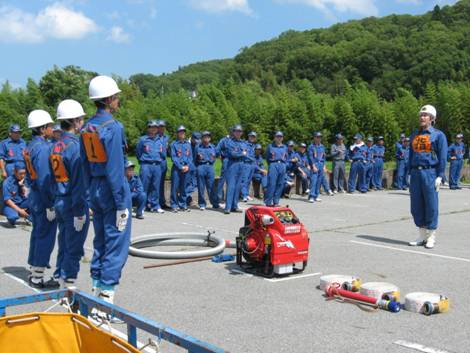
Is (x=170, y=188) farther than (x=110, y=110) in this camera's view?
Yes

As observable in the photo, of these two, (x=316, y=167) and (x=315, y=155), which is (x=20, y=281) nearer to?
(x=316, y=167)

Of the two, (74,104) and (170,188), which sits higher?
(74,104)

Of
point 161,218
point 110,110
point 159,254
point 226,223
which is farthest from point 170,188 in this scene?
point 110,110

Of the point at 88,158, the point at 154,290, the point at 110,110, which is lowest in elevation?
the point at 154,290

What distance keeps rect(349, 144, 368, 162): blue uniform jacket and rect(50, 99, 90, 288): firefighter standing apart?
16.0 m

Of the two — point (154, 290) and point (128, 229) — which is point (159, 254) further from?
point (128, 229)

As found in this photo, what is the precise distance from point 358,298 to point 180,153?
9488 millimetres

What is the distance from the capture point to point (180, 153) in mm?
15359

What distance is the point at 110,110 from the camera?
6195mm

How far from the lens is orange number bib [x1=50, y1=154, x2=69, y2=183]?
6.86 metres

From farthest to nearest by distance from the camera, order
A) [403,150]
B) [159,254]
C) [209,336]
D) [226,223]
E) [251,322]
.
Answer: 1. [403,150]
2. [226,223]
3. [159,254]
4. [251,322]
5. [209,336]

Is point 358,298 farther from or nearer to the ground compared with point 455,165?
nearer to the ground

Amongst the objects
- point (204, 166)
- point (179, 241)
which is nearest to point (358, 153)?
point (204, 166)

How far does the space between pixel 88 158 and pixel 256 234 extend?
8.57 feet
